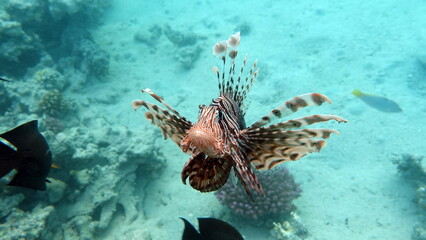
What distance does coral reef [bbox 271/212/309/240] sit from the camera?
4410 millimetres

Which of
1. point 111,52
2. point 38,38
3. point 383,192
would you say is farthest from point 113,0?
point 383,192

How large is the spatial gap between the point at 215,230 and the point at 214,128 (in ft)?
2.18

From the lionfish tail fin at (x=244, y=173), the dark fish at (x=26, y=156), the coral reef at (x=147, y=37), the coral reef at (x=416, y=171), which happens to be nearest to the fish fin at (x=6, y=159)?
the dark fish at (x=26, y=156)

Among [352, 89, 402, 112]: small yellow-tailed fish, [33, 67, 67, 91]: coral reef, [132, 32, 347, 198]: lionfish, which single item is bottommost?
[352, 89, 402, 112]: small yellow-tailed fish

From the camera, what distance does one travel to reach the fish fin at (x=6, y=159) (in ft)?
6.48

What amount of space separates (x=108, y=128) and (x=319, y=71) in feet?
27.4

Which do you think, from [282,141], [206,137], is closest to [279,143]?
[282,141]

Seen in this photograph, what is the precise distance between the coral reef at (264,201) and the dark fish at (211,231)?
3.02m

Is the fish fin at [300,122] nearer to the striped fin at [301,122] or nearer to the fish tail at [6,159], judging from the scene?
the striped fin at [301,122]

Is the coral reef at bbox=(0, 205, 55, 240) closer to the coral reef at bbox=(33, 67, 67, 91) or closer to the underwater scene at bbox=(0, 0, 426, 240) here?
the underwater scene at bbox=(0, 0, 426, 240)

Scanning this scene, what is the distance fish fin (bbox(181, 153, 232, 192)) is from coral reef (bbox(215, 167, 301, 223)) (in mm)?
2931

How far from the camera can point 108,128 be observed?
702 centimetres

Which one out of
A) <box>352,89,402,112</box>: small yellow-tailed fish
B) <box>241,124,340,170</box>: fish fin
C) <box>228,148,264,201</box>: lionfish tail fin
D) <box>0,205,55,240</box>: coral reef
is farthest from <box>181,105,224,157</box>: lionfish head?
<box>352,89,402,112</box>: small yellow-tailed fish

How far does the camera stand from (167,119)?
201 centimetres
